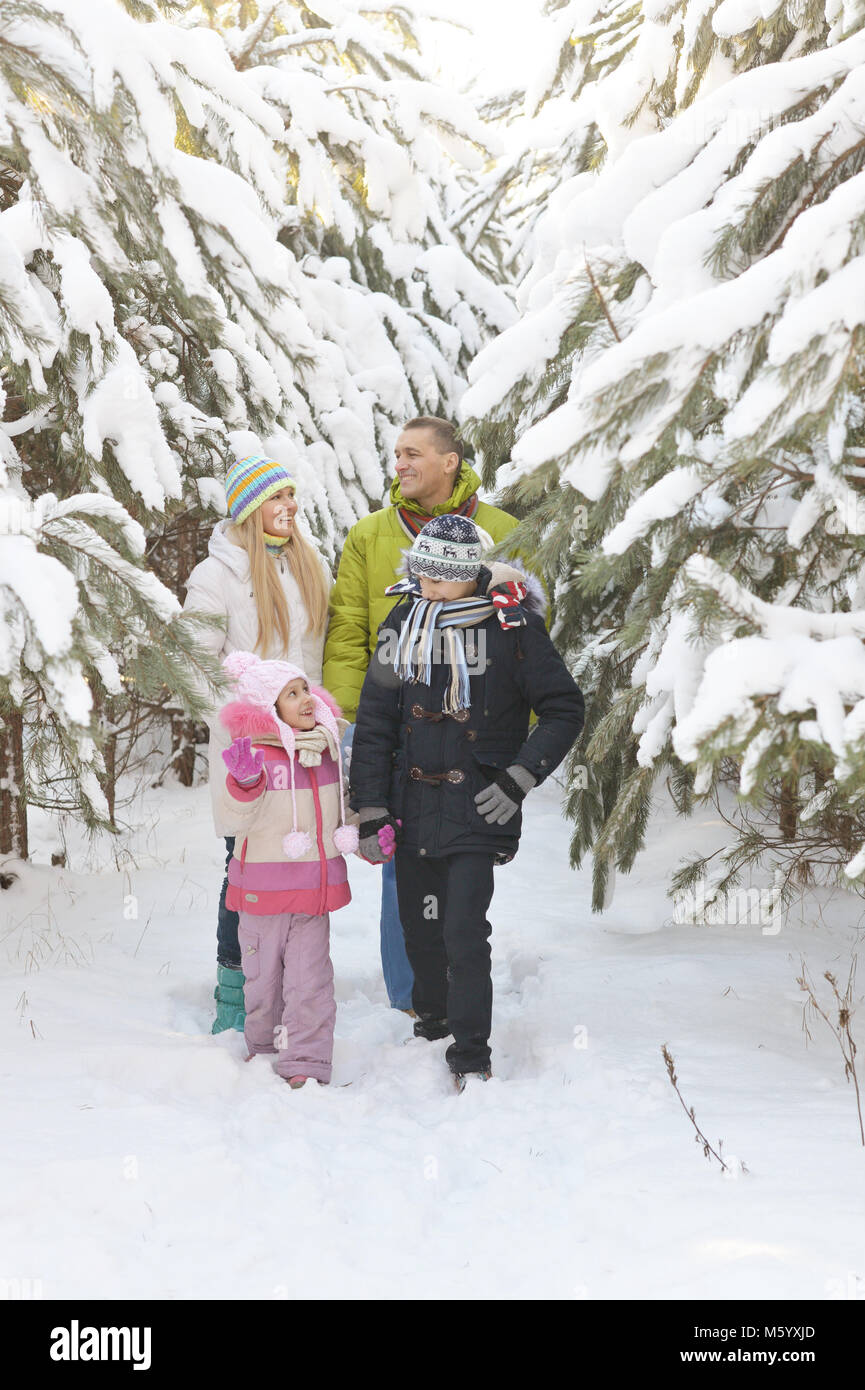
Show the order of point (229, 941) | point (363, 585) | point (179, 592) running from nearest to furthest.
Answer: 1. point (229, 941)
2. point (363, 585)
3. point (179, 592)

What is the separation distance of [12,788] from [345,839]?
2398 mm

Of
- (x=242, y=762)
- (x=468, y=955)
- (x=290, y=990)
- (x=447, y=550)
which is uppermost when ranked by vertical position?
(x=447, y=550)

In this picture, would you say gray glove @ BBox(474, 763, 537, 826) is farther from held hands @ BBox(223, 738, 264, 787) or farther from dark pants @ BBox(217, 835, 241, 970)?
dark pants @ BBox(217, 835, 241, 970)

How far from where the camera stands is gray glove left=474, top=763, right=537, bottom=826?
3389 millimetres

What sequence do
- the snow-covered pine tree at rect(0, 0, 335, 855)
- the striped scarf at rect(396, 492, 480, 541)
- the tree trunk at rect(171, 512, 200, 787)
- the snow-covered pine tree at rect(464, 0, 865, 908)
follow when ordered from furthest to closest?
the tree trunk at rect(171, 512, 200, 787), the striped scarf at rect(396, 492, 480, 541), the snow-covered pine tree at rect(0, 0, 335, 855), the snow-covered pine tree at rect(464, 0, 865, 908)

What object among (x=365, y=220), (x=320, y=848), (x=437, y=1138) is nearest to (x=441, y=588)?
(x=320, y=848)

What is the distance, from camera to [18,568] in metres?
2.65

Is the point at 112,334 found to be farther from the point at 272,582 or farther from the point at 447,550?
the point at 447,550

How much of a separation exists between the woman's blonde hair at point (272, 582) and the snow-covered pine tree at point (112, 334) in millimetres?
324

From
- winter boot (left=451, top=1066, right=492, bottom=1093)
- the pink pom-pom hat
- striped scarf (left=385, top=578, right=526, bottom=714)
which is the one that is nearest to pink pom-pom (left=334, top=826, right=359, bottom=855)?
the pink pom-pom hat

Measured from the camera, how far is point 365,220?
8055 millimetres

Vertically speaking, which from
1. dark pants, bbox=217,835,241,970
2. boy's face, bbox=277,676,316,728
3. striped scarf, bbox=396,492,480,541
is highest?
striped scarf, bbox=396,492,480,541

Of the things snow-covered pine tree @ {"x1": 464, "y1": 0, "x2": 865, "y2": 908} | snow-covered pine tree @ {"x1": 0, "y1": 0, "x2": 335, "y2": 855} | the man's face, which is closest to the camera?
snow-covered pine tree @ {"x1": 464, "y1": 0, "x2": 865, "y2": 908}
